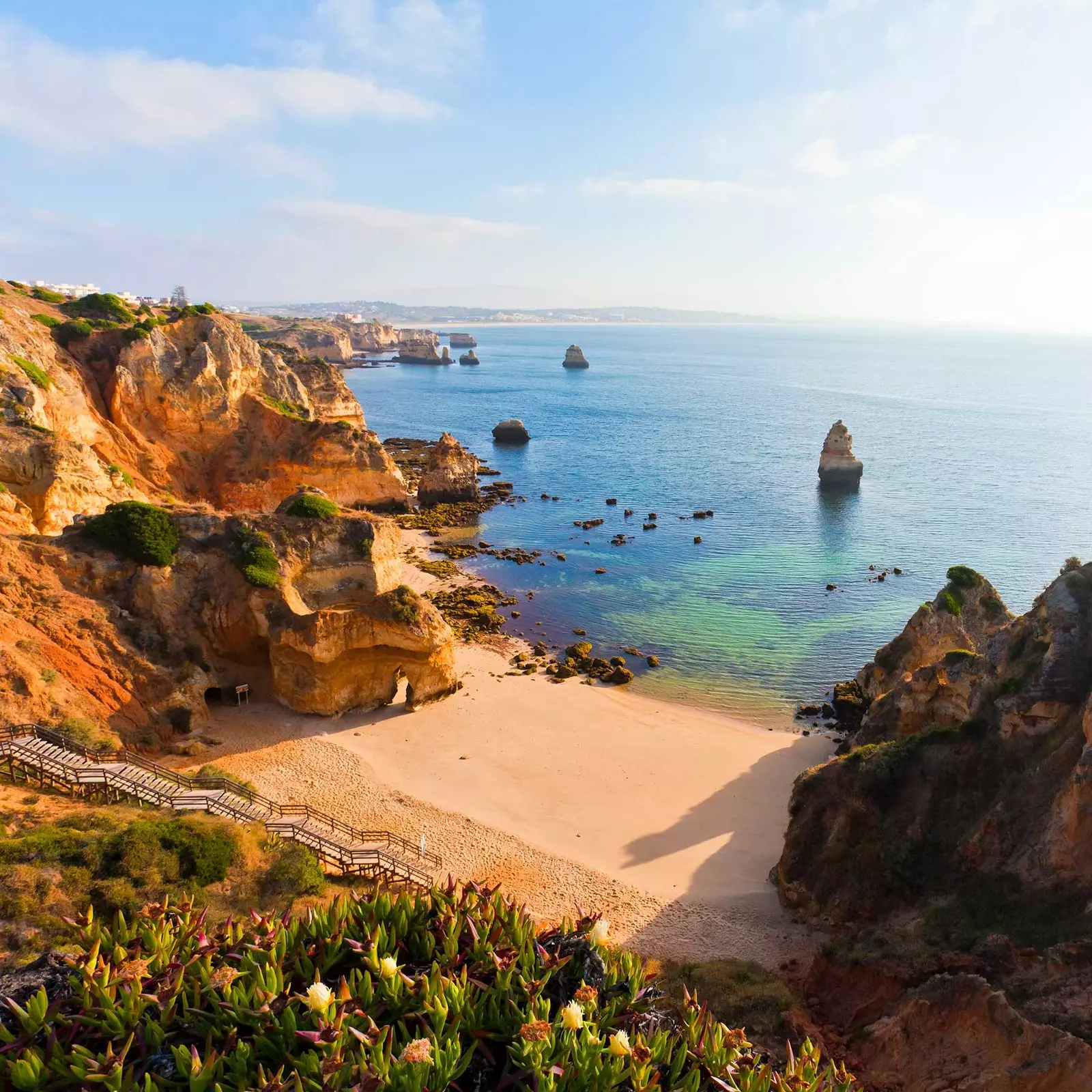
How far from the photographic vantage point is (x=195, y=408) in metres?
47.6

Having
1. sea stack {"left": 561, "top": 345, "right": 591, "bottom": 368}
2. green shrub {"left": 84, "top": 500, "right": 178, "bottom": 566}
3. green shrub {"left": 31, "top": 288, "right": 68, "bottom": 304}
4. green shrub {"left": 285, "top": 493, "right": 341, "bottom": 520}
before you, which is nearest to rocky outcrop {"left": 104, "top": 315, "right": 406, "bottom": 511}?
green shrub {"left": 31, "top": 288, "right": 68, "bottom": 304}

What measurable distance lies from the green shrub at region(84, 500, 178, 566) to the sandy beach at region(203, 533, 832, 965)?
634 centimetres

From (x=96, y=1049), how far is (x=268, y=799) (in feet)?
44.7

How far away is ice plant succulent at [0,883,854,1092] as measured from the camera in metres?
8.45

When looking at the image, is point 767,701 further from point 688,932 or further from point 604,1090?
point 604,1090

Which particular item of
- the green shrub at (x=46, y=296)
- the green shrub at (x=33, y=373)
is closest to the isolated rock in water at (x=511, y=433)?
the green shrub at (x=46, y=296)

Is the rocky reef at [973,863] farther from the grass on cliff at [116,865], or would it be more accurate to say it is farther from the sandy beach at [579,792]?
the grass on cliff at [116,865]

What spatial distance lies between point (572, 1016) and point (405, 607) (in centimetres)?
2072

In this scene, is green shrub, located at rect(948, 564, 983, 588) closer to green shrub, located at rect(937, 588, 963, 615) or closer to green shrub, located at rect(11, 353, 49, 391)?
green shrub, located at rect(937, 588, 963, 615)

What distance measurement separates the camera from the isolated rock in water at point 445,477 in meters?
64.8

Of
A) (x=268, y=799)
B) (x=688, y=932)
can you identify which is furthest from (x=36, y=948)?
(x=688, y=932)

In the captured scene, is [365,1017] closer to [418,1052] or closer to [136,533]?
[418,1052]

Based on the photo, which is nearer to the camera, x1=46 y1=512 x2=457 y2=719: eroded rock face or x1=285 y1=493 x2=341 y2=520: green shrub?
x1=46 y1=512 x2=457 y2=719: eroded rock face

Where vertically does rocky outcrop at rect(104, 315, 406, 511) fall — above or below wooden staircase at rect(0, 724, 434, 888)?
above
